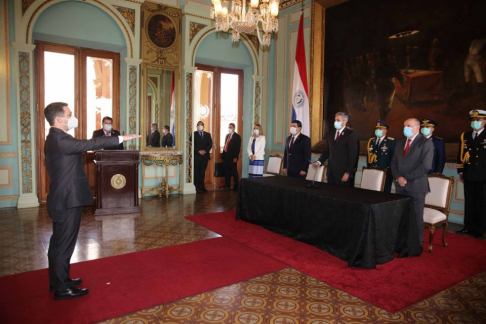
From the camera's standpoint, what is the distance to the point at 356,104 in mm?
6699

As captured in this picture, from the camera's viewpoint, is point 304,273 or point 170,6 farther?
point 170,6

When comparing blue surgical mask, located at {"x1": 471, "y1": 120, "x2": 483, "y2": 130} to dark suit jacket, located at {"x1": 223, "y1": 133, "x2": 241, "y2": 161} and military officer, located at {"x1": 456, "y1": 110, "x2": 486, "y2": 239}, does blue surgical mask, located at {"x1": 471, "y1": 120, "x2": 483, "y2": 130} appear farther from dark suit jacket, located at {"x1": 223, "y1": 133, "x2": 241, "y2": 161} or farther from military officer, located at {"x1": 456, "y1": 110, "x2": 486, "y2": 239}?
dark suit jacket, located at {"x1": 223, "y1": 133, "x2": 241, "y2": 161}

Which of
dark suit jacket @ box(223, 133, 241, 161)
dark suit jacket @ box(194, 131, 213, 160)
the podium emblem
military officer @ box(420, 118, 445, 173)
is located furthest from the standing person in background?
military officer @ box(420, 118, 445, 173)

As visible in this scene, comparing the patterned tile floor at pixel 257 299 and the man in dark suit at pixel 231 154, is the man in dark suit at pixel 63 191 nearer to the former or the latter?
A: the patterned tile floor at pixel 257 299

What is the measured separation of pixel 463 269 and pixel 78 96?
21.8ft

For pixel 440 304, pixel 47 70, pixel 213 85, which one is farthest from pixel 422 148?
pixel 47 70

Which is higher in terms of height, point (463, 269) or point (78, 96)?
point (78, 96)

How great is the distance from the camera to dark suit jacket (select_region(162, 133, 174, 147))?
24.8 feet

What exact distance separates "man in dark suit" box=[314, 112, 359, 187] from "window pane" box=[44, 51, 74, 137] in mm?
4733

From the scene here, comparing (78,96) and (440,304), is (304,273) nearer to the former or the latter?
(440,304)

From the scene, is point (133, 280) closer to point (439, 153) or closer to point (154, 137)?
point (439, 153)

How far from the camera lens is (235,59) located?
8.36 meters

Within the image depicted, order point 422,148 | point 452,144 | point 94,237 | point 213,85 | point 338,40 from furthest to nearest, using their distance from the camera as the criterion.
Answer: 1. point 213,85
2. point 338,40
3. point 452,144
4. point 94,237
5. point 422,148


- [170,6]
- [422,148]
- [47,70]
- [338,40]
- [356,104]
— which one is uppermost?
[170,6]
